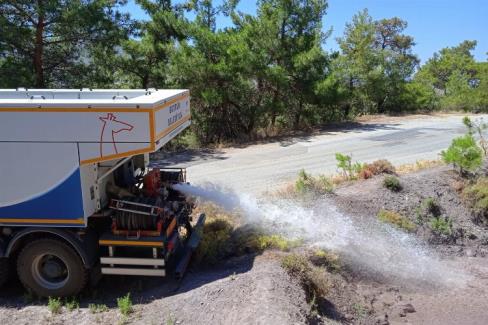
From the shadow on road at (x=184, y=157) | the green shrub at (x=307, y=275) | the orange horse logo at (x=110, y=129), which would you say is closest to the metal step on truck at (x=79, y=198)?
the orange horse logo at (x=110, y=129)

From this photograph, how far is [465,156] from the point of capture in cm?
1359

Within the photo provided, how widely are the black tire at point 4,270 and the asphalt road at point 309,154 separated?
6.45 meters

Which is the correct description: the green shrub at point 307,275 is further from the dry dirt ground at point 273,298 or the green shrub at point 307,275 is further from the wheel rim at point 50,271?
the wheel rim at point 50,271

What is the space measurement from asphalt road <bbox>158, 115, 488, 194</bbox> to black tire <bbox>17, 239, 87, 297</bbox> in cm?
608

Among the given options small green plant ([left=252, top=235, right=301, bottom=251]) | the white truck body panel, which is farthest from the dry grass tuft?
the white truck body panel

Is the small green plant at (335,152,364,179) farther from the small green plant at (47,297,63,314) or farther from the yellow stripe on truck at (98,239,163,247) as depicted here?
the small green plant at (47,297,63,314)

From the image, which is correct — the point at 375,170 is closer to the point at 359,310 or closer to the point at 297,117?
the point at 359,310

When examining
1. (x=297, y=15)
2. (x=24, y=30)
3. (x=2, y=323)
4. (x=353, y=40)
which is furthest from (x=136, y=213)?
(x=353, y=40)

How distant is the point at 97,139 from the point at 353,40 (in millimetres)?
25006

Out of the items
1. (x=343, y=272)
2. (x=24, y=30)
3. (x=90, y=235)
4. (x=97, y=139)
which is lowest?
(x=343, y=272)

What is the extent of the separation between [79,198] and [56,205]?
1.17 ft

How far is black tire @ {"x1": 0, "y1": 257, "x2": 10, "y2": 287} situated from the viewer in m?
7.67

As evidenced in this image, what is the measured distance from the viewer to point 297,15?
23547mm

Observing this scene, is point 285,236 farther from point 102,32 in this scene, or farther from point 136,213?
point 102,32
